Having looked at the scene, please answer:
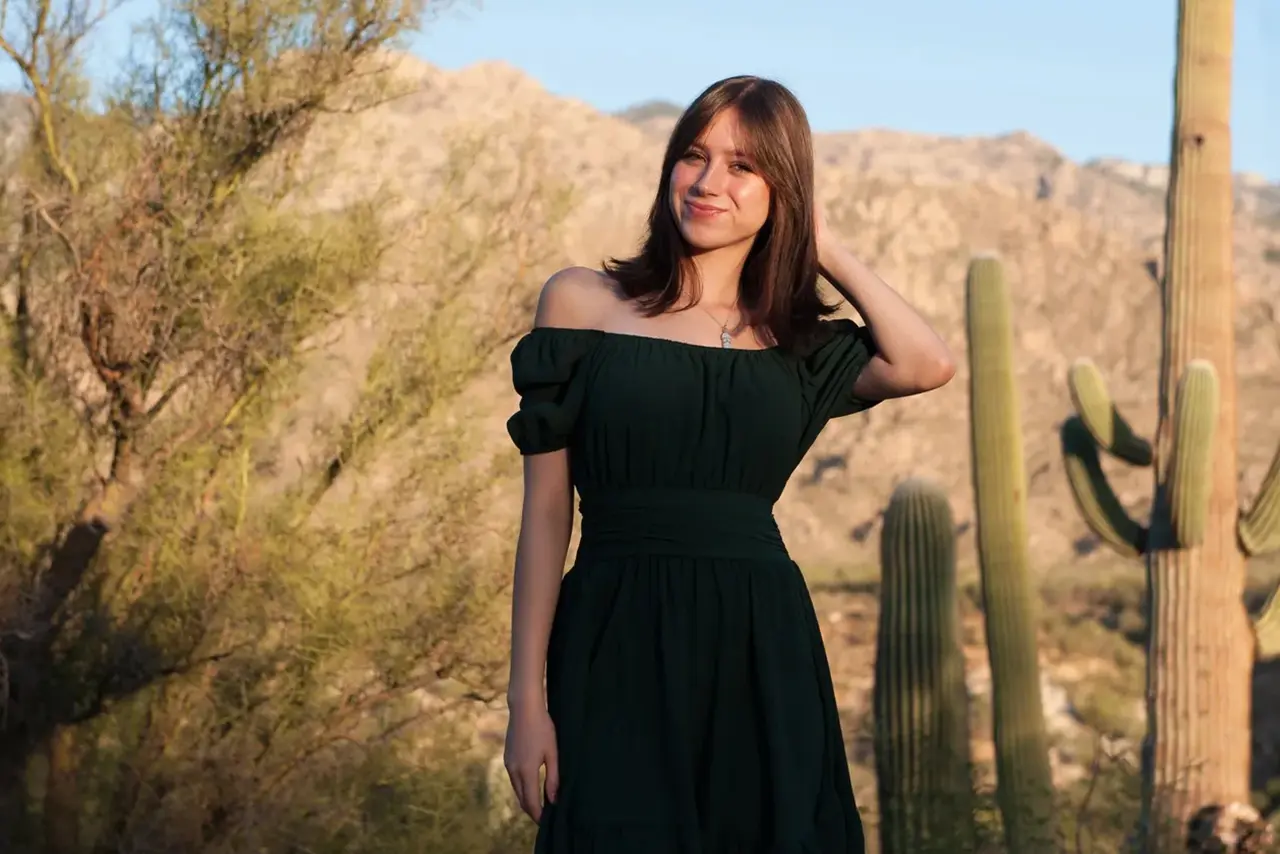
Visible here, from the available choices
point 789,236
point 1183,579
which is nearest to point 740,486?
point 789,236

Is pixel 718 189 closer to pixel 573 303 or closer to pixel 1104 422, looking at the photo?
pixel 573 303

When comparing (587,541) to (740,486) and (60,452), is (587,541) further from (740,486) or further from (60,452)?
(60,452)

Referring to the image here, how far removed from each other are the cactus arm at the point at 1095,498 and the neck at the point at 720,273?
6856 mm

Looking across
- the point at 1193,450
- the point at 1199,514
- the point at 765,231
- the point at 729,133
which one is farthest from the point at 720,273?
the point at 1199,514

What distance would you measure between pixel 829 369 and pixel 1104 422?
714 centimetres

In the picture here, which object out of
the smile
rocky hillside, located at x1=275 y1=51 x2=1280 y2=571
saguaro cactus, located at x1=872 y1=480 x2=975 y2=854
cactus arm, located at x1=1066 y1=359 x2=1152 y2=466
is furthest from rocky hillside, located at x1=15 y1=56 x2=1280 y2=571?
the smile

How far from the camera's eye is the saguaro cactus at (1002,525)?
8.78 metres

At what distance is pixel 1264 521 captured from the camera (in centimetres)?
865

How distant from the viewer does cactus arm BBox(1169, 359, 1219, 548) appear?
27.8 feet

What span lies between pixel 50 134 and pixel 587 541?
501cm

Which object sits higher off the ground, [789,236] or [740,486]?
[789,236]

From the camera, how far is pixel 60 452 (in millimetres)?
7160

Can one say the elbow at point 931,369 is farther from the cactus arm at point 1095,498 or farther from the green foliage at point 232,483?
the cactus arm at point 1095,498

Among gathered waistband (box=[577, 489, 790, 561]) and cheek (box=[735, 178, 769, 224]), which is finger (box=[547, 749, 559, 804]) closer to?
gathered waistband (box=[577, 489, 790, 561])
